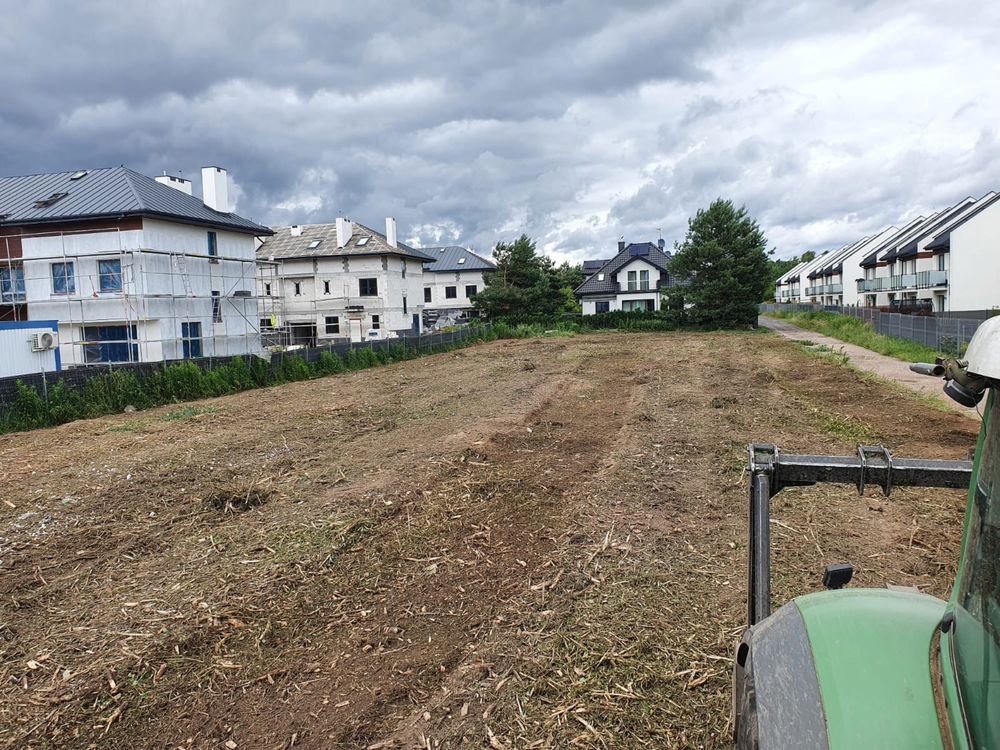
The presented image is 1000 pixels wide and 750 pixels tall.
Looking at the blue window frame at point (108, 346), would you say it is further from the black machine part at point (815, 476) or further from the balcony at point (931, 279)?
the balcony at point (931, 279)

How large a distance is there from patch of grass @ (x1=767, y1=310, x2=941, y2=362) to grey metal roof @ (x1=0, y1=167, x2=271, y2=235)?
89.7 ft

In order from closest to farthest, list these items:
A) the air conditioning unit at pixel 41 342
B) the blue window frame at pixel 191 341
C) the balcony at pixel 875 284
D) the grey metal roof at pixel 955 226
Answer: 1. the air conditioning unit at pixel 41 342
2. the blue window frame at pixel 191 341
3. the grey metal roof at pixel 955 226
4. the balcony at pixel 875 284

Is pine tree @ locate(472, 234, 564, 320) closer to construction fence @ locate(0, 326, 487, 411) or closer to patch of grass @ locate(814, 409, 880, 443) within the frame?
construction fence @ locate(0, 326, 487, 411)

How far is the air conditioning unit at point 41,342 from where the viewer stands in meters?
16.6

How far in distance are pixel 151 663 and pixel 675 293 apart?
46.4 meters

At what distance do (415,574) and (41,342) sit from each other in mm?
15320

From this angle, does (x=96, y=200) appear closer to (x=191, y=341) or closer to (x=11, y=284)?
(x=11, y=284)

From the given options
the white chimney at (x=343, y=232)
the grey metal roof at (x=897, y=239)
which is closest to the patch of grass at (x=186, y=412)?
the white chimney at (x=343, y=232)

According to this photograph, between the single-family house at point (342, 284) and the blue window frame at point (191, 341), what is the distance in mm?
15281

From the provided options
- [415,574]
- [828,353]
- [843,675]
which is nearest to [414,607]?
[415,574]

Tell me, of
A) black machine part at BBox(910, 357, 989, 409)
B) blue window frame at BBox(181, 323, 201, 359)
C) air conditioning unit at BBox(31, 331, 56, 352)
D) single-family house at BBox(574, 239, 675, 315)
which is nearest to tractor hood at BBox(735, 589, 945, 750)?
black machine part at BBox(910, 357, 989, 409)

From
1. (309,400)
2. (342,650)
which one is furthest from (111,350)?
(342,650)

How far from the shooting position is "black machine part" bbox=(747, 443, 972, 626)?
282 centimetres

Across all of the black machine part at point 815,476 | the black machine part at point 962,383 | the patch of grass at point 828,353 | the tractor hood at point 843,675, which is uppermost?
the black machine part at point 962,383
